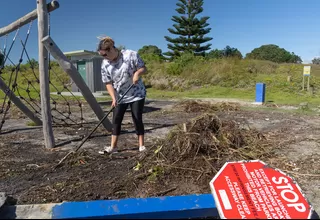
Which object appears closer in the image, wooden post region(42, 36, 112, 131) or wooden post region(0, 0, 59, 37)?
wooden post region(42, 36, 112, 131)

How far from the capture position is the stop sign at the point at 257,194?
6.31 feet

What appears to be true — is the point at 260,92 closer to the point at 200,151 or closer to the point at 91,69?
the point at 200,151

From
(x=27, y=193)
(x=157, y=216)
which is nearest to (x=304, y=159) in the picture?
(x=157, y=216)

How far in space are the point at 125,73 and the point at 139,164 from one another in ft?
4.23

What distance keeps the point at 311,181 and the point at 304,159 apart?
2.62ft

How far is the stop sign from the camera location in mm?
1924

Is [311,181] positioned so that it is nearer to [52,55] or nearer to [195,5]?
[52,55]

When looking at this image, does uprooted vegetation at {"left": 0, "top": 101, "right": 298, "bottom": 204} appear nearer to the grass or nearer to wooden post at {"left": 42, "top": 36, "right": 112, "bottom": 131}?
wooden post at {"left": 42, "top": 36, "right": 112, "bottom": 131}

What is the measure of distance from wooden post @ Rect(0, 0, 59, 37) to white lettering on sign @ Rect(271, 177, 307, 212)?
397 centimetres

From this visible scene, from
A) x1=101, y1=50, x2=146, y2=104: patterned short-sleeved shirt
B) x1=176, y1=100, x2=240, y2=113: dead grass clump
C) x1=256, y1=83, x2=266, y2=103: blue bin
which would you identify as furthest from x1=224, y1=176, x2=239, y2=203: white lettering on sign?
x1=256, y1=83, x2=266, y2=103: blue bin

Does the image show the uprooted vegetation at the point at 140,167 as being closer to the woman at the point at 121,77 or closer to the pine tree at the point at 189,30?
the woman at the point at 121,77

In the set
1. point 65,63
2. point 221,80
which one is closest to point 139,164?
point 65,63

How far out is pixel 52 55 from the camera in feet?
14.9

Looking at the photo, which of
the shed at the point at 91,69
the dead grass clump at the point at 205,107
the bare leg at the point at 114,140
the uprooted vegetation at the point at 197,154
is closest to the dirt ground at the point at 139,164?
the uprooted vegetation at the point at 197,154
